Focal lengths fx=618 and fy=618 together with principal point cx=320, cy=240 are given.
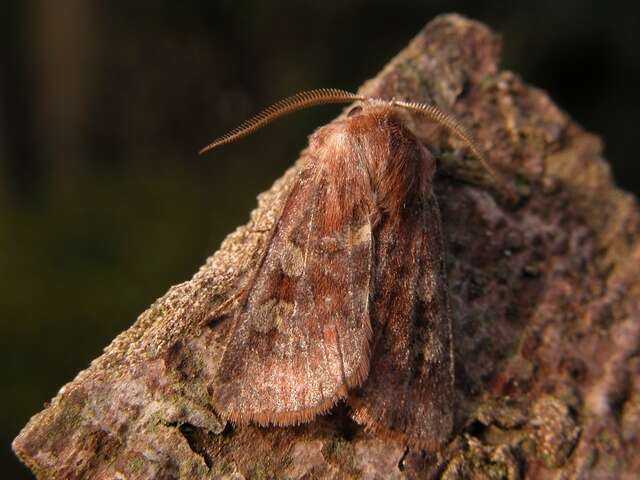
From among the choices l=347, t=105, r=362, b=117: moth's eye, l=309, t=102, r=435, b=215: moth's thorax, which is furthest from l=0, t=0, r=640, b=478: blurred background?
l=309, t=102, r=435, b=215: moth's thorax

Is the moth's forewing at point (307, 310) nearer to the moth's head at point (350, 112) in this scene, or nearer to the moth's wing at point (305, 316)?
the moth's wing at point (305, 316)

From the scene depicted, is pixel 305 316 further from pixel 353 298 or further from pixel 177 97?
pixel 177 97

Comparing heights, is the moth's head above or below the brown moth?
above

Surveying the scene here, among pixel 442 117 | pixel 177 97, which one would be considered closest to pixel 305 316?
pixel 442 117

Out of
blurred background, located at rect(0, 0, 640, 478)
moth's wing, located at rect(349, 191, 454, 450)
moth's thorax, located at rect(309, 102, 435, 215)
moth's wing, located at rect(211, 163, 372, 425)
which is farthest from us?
blurred background, located at rect(0, 0, 640, 478)

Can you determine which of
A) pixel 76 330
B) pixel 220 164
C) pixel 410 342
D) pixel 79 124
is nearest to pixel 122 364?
pixel 410 342

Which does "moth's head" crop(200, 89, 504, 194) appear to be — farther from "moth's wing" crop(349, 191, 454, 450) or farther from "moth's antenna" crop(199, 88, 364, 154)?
"moth's wing" crop(349, 191, 454, 450)

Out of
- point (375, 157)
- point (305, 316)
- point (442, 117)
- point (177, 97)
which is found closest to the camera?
point (305, 316)
